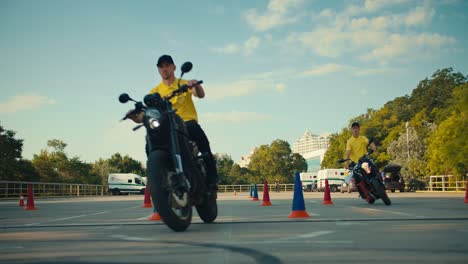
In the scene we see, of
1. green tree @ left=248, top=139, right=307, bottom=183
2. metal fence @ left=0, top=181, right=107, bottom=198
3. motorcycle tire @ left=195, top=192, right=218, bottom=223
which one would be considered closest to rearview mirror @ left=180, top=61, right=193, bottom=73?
motorcycle tire @ left=195, top=192, right=218, bottom=223

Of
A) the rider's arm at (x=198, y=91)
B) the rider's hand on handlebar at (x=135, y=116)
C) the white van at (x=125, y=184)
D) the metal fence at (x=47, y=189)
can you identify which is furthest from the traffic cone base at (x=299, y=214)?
the white van at (x=125, y=184)

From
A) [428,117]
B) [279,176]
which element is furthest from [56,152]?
[428,117]

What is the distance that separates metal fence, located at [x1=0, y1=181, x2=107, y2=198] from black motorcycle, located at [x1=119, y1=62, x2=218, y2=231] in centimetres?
2503

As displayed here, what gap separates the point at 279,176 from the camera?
363ft

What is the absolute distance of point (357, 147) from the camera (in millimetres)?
12656

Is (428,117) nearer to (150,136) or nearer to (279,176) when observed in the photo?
(279,176)

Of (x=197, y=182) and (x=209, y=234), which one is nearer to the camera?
(x=209, y=234)

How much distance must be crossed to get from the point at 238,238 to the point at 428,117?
7369cm

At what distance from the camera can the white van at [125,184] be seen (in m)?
60.2

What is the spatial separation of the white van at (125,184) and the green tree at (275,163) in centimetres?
5311

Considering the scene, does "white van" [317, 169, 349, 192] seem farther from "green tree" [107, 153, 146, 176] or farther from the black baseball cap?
"green tree" [107, 153, 146, 176]

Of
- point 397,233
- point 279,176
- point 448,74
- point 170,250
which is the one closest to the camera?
A: point 170,250

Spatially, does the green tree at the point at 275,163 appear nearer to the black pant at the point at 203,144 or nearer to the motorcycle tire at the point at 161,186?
the black pant at the point at 203,144

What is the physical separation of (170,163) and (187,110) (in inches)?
44.2
